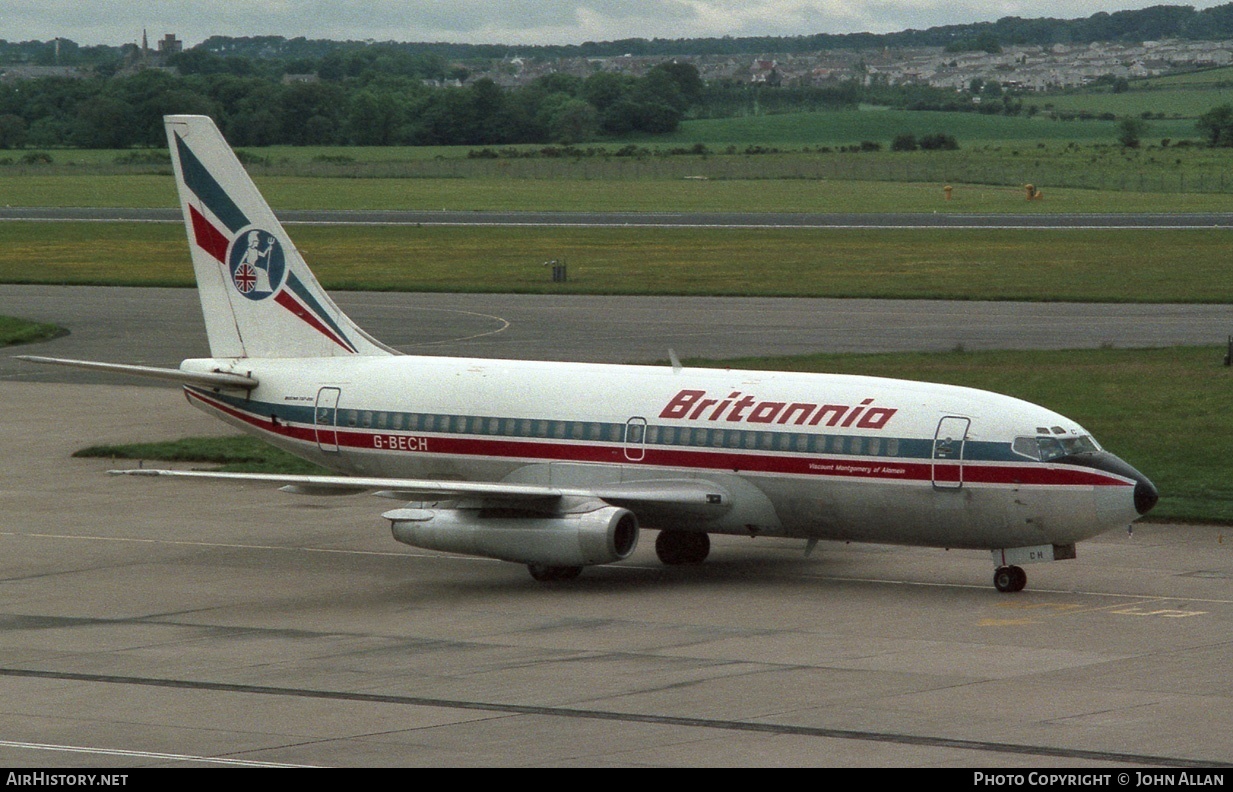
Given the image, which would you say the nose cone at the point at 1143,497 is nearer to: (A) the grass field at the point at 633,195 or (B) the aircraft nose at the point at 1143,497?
(B) the aircraft nose at the point at 1143,497

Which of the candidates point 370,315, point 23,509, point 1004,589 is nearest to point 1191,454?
Answer: point 1004,589

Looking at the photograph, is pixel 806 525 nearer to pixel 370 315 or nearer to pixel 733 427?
pixel 733 427

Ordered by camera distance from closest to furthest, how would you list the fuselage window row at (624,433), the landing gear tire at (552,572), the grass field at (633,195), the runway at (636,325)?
the fuselage window row at (624,433) < the landing gear tire at (552,572) < the runway at (636,325) < the grass field at (633,195)

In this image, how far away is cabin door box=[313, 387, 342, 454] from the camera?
1455 inches

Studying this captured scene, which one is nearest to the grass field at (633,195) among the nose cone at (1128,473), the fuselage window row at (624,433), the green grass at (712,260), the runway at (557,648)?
the green grass at (712,260)

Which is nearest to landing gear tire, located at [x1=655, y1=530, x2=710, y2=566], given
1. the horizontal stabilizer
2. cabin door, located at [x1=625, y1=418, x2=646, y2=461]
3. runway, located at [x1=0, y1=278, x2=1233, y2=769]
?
runway, located at [x1=0, y1=278, x2=1233, y2=769]

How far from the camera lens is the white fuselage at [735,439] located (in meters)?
31.3

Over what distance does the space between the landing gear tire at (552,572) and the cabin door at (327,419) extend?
Result: 5.71 meters

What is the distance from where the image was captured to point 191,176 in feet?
128

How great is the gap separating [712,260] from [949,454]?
7346 cm

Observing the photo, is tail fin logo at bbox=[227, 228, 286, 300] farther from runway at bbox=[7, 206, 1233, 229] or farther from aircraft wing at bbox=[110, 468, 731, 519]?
runway at bbox=[7, 206, 1233, 229]

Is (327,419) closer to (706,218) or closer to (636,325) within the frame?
(636,325)

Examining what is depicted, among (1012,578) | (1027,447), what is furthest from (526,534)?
(1027,447)

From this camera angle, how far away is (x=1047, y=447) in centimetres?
3123
